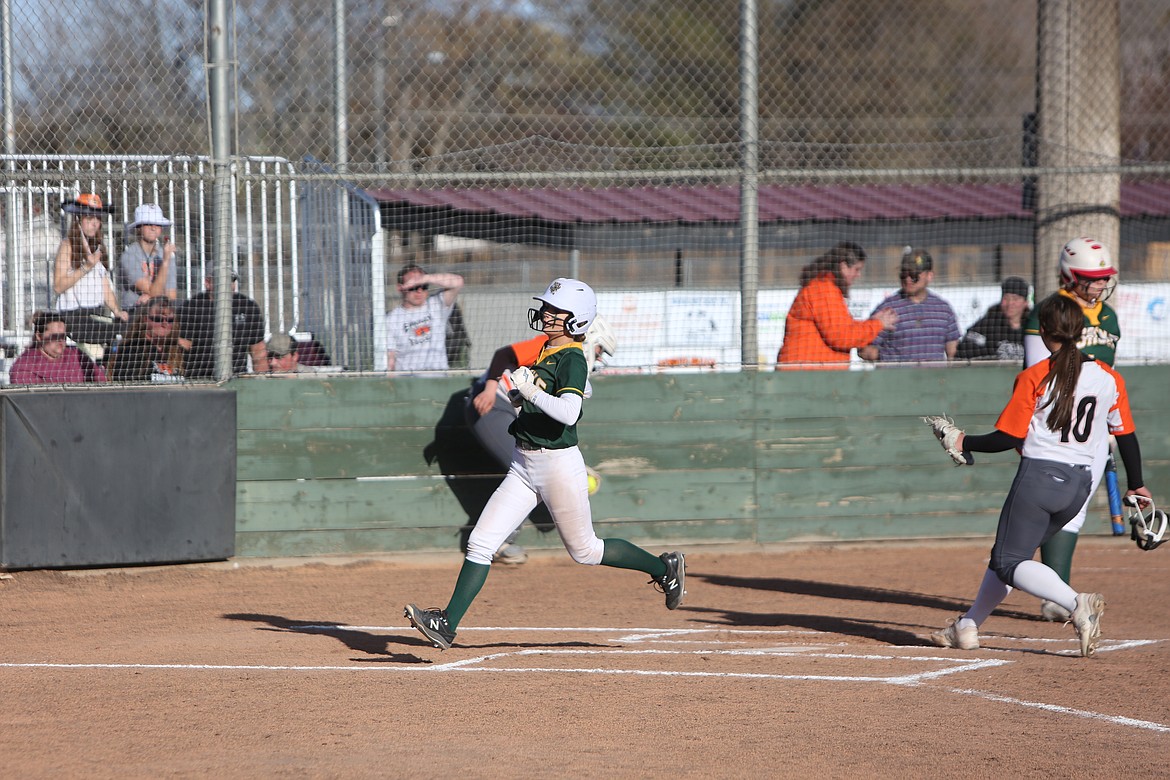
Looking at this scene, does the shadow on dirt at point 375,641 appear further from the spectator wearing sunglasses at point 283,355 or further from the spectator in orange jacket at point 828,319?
the spectator in orange jacket at point 828,319

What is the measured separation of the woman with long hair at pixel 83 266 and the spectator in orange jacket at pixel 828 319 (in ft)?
16.3

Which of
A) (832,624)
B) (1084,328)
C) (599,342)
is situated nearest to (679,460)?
(599,342)

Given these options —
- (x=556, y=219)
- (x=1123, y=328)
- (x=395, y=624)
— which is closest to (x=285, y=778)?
(x=395, y=624)

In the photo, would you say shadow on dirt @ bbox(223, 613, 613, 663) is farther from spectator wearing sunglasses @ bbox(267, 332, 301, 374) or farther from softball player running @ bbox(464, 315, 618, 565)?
spectator wearing sunglasses @ bbox(267, 332, 301, 374)

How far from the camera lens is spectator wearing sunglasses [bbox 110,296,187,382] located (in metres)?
8.94

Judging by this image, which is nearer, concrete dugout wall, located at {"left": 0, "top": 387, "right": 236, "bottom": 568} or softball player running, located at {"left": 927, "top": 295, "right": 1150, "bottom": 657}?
softball player running, located at {"left": 927, "top": 295, "right": 1150, "bottom": 657}

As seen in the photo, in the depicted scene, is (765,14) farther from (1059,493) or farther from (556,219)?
(1059,493)

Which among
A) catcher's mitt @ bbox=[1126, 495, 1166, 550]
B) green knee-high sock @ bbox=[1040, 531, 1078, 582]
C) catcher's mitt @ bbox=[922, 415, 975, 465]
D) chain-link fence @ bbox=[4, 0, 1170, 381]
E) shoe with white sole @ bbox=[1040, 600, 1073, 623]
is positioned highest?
chain-link fence @ bbox=[4, 0, 1170, 381]

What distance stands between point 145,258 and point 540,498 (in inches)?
163

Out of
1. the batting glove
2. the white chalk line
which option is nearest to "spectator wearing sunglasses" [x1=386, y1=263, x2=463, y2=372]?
the batting glove

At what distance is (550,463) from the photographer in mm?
6102

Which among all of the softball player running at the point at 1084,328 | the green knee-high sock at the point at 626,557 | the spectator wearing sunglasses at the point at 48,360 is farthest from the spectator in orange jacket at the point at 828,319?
the spectator wearing sunglasses at the point at 48,360

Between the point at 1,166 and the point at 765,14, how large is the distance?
53.4 ft

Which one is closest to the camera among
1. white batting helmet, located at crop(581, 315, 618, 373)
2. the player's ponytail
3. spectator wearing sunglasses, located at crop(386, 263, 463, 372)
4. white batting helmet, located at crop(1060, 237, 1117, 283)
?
the player's ponytail
